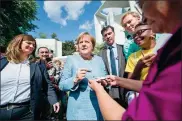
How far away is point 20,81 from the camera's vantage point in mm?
2795

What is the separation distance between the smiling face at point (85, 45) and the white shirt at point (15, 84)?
0.70 m

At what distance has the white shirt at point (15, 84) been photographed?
8.91 feet

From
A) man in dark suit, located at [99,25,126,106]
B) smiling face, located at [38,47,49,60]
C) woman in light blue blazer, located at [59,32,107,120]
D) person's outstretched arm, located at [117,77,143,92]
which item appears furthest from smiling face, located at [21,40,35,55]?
smiling face, located at [38,47,49,60]

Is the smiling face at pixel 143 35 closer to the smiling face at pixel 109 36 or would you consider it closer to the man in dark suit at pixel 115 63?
the man in dark suit at pixel 115 63

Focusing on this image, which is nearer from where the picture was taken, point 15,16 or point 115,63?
point 115,63

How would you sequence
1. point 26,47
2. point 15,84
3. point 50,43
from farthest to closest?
point 50,43, point 26,47, point 15,84

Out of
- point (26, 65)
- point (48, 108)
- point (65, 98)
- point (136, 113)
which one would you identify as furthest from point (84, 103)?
point (65, 98)

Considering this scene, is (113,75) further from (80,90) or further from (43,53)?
(43,53)

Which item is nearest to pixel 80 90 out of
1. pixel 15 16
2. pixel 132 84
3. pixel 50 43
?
pixel 132 84

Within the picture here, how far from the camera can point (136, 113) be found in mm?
743

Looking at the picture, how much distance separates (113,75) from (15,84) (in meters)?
1.49

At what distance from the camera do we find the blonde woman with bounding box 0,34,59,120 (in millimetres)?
2715

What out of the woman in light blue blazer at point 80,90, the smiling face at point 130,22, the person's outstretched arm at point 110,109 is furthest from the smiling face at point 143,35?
the person's outstretched arm at point 110,109

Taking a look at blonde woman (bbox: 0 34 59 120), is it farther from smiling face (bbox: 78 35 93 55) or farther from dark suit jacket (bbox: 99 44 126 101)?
dark suit jacket (bbox: 99 44 126 101)
